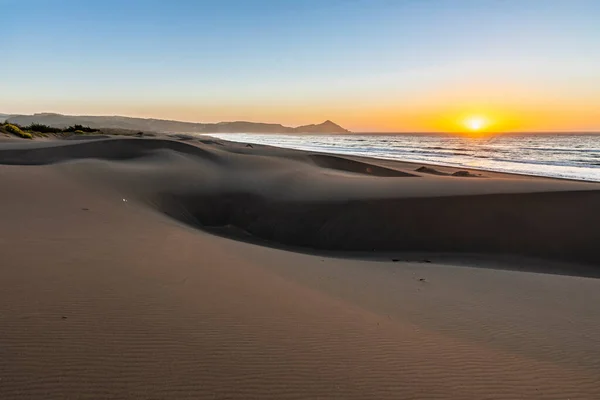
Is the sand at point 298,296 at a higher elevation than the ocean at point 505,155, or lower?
lower

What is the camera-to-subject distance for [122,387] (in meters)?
2.61

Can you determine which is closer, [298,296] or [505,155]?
[298,296]

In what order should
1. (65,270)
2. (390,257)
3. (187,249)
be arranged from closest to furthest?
(65,270) → (187,249) → (390,257)

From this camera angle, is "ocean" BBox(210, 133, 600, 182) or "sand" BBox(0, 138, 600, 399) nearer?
"sand" BBox(0, 138, 600, 399)

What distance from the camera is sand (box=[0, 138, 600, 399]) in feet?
9.56

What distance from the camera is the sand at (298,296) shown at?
115 inches

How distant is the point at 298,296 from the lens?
4828 millimetres

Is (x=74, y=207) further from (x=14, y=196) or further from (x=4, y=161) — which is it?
(x=4, y=161)

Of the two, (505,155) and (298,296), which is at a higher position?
(505,155)

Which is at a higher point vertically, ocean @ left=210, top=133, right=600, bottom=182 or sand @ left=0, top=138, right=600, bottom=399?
ocean @ left=210, top=133, right=600, bottom=182

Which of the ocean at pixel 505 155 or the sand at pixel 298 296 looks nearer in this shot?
the sand at pixel 298 296

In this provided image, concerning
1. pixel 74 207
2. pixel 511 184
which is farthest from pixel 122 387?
pixel 511 184

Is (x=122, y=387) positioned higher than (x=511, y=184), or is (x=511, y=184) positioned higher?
(x=511, y=184)

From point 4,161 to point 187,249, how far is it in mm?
15495
